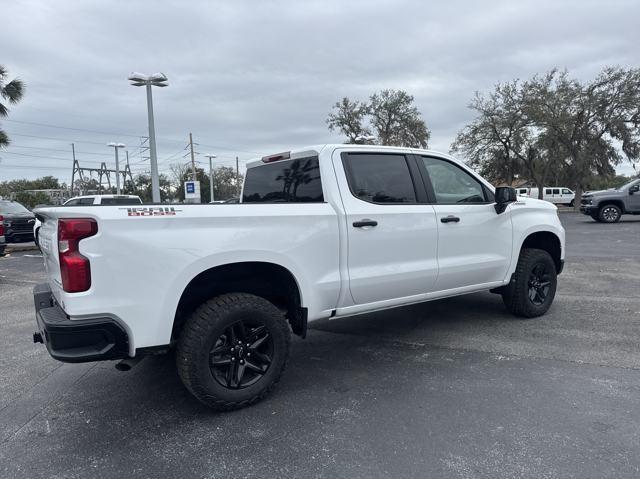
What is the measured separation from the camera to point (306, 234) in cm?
338

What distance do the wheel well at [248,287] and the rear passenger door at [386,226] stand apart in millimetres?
483

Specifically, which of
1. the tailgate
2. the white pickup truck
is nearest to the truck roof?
the white pickup truck

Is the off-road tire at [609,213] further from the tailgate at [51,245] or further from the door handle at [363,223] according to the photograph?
the tailgate at [51,245]

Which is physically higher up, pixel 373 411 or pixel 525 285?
pixel 525 285

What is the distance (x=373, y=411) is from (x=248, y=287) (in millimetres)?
1256

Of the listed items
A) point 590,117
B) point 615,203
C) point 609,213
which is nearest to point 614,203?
point 615,203

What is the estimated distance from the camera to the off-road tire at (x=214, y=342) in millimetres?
2945

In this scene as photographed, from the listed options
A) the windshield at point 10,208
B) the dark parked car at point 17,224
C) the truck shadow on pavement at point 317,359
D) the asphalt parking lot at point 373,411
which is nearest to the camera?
the asphalt parking lot at point 373,411

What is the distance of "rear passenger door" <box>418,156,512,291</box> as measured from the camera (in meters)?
4.26

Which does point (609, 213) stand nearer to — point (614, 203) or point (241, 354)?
point (614, 203)

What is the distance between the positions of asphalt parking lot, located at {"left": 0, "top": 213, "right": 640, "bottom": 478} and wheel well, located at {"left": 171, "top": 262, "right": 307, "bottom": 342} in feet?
1.99

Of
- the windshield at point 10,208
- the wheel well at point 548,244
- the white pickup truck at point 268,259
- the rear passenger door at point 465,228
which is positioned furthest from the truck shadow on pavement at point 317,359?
the windshield at point 10,208

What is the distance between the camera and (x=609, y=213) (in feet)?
63.7

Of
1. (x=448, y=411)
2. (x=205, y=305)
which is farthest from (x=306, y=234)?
(x=448, y=411)
